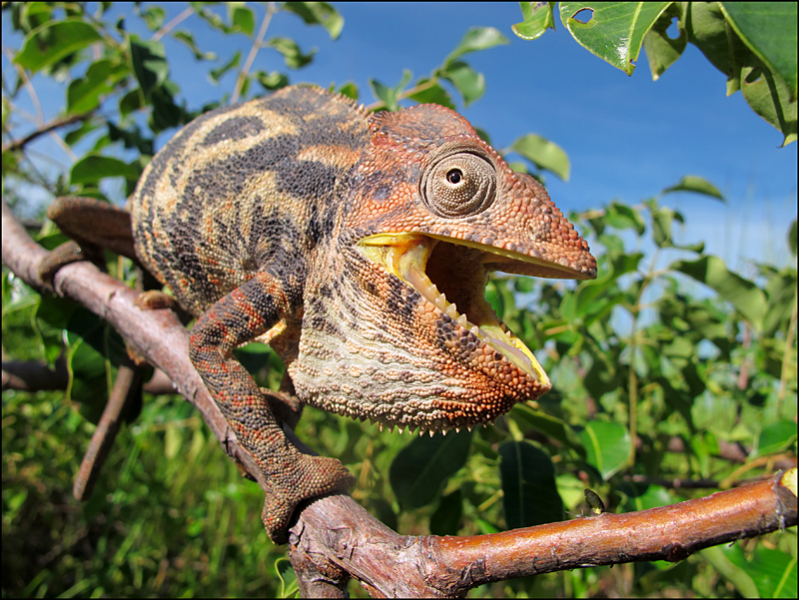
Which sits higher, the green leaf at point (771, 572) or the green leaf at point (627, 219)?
the green leaf at point (627, 219)

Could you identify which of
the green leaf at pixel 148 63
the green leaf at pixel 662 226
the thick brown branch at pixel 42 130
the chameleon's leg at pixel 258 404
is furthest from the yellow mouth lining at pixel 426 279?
the thick brown branch at pixel 42 130

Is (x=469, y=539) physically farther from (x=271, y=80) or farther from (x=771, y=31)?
(x=271, y=80)

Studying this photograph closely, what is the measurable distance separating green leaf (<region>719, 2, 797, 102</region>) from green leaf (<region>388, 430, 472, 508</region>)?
3.57 ft

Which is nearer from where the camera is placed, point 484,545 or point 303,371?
point 484,545

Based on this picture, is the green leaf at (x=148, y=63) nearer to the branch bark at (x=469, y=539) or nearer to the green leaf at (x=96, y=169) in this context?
the green leaf at (x=96, y=169)

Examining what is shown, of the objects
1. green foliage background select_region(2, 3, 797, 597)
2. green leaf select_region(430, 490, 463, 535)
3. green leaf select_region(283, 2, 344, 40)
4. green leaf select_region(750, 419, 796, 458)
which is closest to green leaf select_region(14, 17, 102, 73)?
green foliage background select_region(2, 3, 797, 597)

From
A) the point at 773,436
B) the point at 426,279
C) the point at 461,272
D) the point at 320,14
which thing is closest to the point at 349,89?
the point at 320,14

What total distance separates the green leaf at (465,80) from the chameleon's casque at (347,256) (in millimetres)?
696

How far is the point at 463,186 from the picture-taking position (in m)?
0.90

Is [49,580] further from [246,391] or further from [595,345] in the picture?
[595,345]

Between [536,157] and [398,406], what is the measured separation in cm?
127

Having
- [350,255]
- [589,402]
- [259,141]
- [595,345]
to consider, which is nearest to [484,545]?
[350,255]

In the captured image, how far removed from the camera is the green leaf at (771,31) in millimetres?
464

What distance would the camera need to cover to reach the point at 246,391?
1066mm
